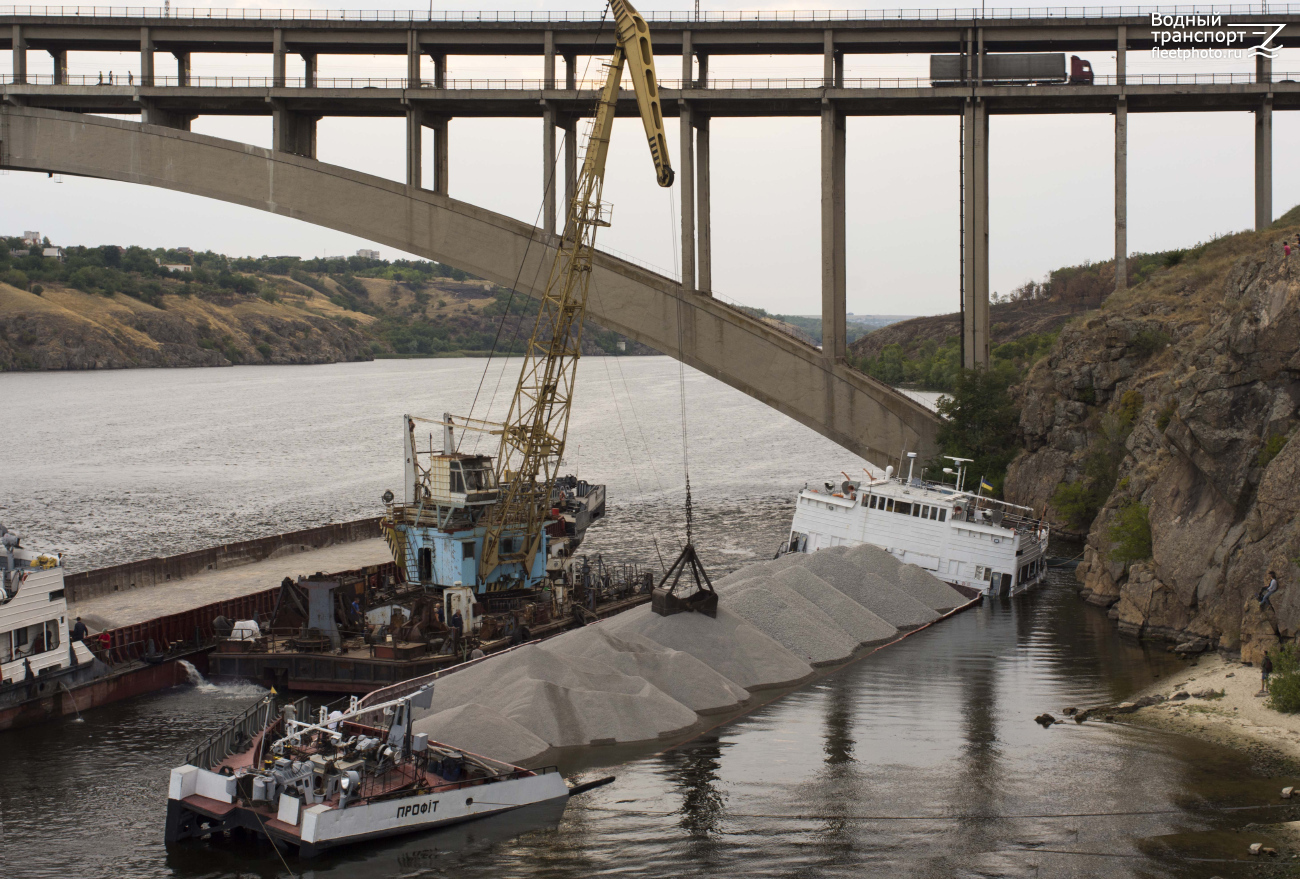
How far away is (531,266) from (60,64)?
24.7m

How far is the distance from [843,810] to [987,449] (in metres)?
35.9

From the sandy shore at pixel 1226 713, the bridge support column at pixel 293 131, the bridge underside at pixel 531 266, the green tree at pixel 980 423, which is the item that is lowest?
the sandy shore at pixel 1226 713

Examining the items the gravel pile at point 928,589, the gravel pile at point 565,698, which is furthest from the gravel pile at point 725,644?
the gravel pile at point 928,589

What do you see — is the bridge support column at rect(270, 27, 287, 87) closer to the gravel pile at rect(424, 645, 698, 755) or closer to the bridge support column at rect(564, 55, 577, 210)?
the bridge support column at rect(564, 55, 577, 210)

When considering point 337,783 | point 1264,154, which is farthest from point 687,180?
point 337,783

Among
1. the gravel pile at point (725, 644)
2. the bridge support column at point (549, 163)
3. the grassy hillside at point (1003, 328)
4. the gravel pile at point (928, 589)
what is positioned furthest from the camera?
the grassy hillside at point (1003, 328)

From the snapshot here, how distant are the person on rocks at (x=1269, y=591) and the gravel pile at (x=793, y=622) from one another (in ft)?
32.3

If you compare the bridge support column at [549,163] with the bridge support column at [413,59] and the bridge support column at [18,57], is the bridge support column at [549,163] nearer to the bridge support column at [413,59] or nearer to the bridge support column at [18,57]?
the bridge support column at [413,59]

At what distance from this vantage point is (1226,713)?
2508cm

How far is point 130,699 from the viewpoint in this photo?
92.7ft

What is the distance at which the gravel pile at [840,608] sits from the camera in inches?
1313

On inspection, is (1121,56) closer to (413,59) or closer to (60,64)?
(413,59)

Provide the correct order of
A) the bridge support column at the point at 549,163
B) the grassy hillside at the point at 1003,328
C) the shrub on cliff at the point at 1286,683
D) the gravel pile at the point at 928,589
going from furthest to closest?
the grassy hillside at the point at 1003,328 < the bridge support column at the point at 549,163 < the gravel pile at the point at 928,589 < the shrub on cliff at the point at 1286,683

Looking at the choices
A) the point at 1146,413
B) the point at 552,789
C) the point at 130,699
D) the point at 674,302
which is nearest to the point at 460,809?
the point at 552,789
